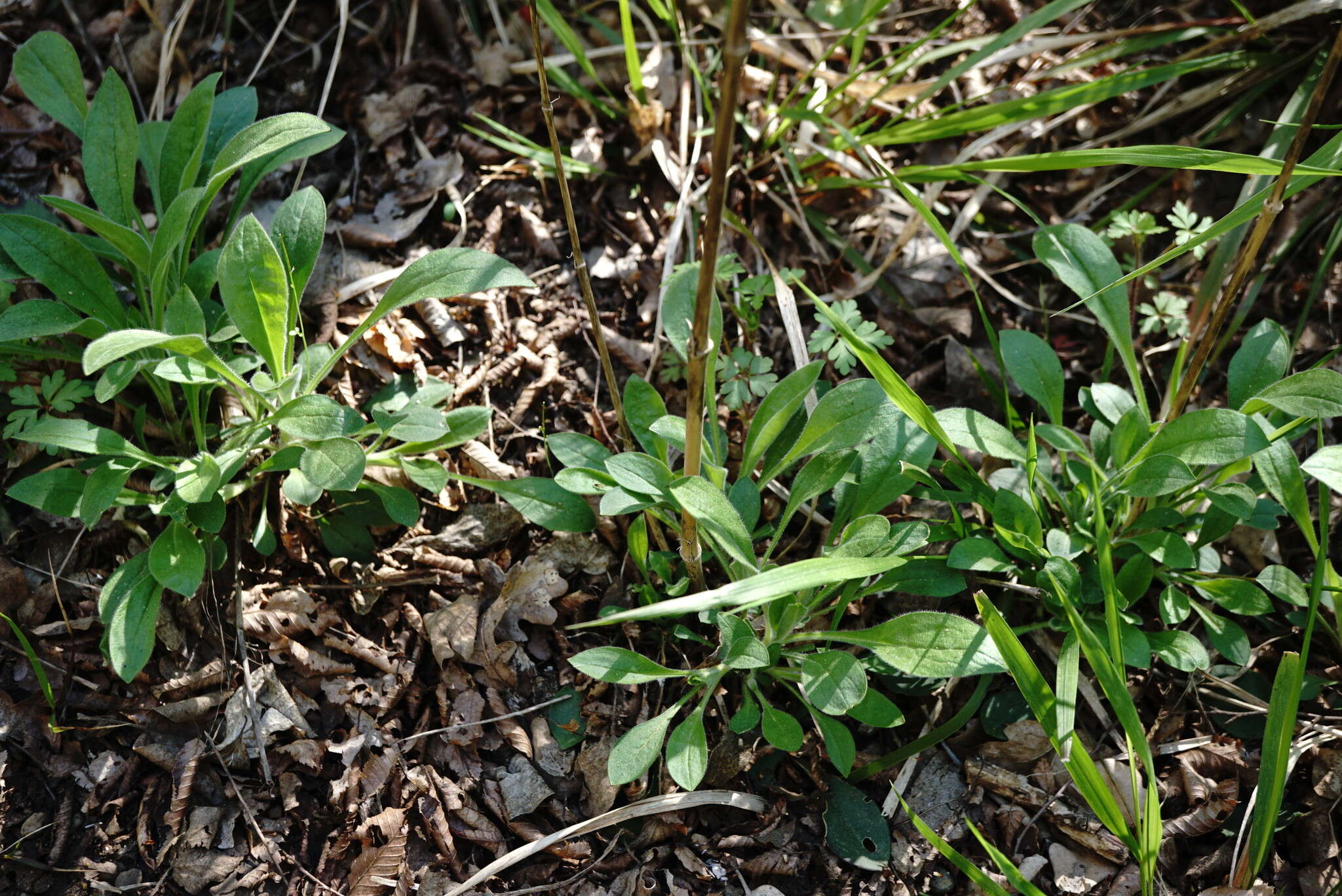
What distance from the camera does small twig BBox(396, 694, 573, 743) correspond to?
6.35 feet

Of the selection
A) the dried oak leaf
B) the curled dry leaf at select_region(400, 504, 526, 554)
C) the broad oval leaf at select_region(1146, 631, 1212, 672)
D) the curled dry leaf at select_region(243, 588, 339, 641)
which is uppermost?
the curled dry leaf at select_region(400, 504, 526, 554)

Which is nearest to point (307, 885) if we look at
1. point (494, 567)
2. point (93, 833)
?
point (93, 833)

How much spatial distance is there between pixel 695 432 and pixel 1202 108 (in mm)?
2072

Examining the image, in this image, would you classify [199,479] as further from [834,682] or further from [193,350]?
[834,682]

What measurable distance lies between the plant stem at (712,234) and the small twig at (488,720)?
504mm

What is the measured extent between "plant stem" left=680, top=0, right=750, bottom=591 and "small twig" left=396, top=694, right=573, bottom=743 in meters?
0.50

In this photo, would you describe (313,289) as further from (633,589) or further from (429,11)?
(633,589)

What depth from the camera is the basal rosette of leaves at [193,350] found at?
1765mm

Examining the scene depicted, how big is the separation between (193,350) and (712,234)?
1.02 m

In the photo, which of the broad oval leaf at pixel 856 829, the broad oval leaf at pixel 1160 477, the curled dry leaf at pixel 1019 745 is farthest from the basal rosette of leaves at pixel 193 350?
the broad oval leaf at pixel 1160 477

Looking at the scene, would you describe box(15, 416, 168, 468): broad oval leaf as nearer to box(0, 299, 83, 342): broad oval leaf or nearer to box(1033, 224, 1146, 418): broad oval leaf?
box(0, 299, 83, 342): broad oval leaf

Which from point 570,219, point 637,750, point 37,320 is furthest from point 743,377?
point 37,320

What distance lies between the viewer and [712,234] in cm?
129

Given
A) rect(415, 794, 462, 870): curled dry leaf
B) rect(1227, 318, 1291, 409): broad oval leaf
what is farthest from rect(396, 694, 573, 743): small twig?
rect(1227, 318, 1291, 409): broad oval leaf
